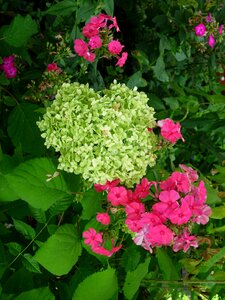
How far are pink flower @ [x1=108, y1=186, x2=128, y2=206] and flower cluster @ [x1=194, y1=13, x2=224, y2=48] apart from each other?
0.79 metres

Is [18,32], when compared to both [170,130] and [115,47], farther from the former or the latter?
[170,130]

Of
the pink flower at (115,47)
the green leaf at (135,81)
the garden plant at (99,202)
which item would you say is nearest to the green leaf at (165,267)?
the garden plant at (99,202)

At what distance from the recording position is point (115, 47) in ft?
4.22

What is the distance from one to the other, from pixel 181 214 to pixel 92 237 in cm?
18

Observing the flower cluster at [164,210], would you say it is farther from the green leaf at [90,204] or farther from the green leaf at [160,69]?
the green leaf at [160,69]

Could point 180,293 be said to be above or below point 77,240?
below

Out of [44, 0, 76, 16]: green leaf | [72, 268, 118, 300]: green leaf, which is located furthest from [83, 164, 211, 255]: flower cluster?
[44, 0, 76, 16]: green leaf

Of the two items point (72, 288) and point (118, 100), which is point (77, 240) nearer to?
point (72, 288)

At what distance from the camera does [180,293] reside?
114cm


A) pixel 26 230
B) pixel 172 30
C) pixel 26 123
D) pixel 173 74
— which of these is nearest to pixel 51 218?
pixel 26 230

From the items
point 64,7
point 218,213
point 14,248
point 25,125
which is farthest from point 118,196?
point 64,7

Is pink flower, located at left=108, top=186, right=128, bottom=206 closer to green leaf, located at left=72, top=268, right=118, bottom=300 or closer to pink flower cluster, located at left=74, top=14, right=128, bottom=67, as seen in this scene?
green leaf, located at left=72, top=268, right=118, bottom=300

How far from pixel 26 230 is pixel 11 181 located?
16 centimetres

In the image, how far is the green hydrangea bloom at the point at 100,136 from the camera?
3.12 feet
